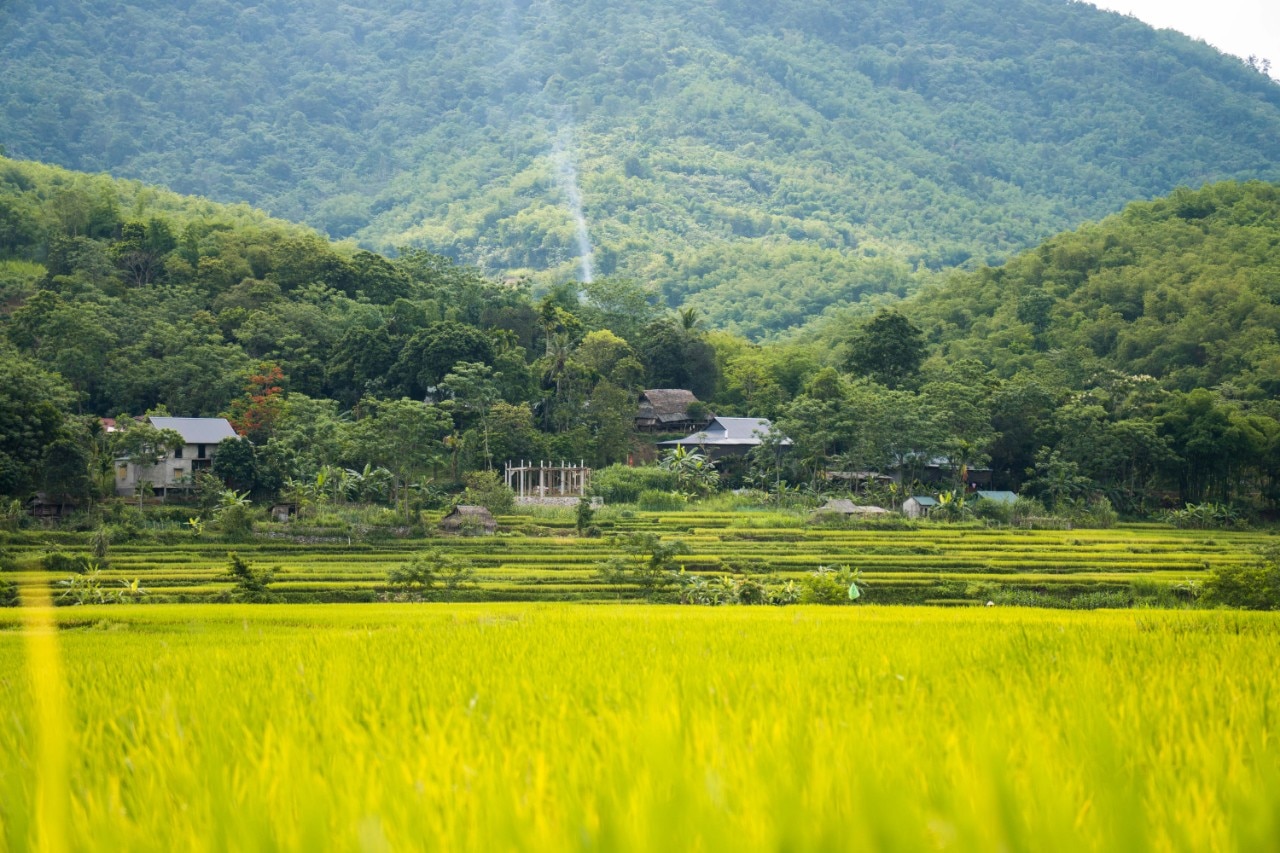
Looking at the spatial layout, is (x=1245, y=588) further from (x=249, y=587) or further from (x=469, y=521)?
(x=469, y=521)

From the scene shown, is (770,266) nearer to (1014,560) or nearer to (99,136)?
(1014,560)

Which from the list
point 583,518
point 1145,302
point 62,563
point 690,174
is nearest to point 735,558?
point 583,518

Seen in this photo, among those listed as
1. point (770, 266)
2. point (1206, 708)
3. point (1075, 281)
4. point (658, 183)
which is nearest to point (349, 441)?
point (1206, 708)

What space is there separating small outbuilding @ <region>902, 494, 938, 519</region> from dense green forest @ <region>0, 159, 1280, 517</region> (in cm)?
275

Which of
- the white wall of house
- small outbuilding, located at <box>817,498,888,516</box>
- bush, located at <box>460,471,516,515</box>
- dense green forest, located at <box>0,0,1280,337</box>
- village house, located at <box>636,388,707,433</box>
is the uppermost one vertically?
dense green forest, located at <box>0,0,1280,337</box>

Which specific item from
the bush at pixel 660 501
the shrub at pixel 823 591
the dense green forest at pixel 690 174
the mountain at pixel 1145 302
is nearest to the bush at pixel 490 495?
the bush at pixel 660 501

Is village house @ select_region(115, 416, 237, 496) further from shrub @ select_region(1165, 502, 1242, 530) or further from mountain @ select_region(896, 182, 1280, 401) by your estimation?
mountain @ select_region(896, 182, 1280, 401)

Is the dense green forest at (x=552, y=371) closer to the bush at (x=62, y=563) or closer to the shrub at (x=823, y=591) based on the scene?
the bush at (x=62, y=563)

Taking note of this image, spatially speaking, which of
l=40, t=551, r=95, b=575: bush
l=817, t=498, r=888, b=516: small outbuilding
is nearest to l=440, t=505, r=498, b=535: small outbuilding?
l=40, t=551, r=95, b=575: bush

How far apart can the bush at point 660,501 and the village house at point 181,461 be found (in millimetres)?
16380

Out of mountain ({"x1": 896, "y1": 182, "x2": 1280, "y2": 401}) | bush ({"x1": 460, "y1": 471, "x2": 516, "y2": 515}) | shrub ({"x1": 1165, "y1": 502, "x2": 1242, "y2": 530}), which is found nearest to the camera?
bush ({"x1": 460, "y1": 471, "x2": 516, "y2": 515})

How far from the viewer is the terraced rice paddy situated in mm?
25672

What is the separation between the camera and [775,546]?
32188mm

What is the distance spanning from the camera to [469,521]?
35.0m
